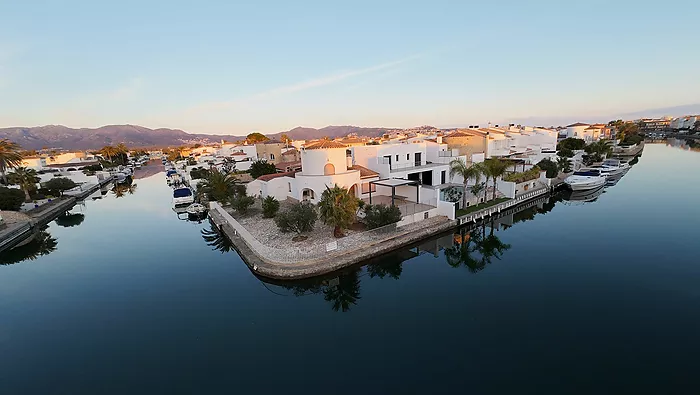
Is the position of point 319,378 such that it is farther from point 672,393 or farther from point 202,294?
point 672,393

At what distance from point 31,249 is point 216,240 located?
1593cm

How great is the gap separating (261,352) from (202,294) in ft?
22.2

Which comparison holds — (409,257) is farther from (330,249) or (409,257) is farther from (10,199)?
(10,199)

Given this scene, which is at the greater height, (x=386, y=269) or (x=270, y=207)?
(x=270, y=207)

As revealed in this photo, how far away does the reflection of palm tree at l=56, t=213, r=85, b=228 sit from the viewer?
34.1 meters

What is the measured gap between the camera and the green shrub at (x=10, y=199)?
32.3 m

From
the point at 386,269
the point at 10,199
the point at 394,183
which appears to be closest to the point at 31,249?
the point at 10,199

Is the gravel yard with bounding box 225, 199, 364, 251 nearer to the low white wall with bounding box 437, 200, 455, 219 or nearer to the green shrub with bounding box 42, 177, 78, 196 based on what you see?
the low white wall with bounding box 437, 200, 455, 219

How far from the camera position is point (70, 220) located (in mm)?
35750

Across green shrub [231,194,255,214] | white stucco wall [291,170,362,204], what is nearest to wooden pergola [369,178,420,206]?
white stucco wall [291,170,362,204]

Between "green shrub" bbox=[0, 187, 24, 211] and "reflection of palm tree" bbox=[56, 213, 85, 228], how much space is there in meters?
3.75

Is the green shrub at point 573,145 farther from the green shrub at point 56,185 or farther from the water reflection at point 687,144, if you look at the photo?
the green shrub at point 56,185

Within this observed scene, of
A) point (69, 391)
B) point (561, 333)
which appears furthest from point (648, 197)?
point (69, 391)

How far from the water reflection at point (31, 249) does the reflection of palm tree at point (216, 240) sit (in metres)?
12.2
